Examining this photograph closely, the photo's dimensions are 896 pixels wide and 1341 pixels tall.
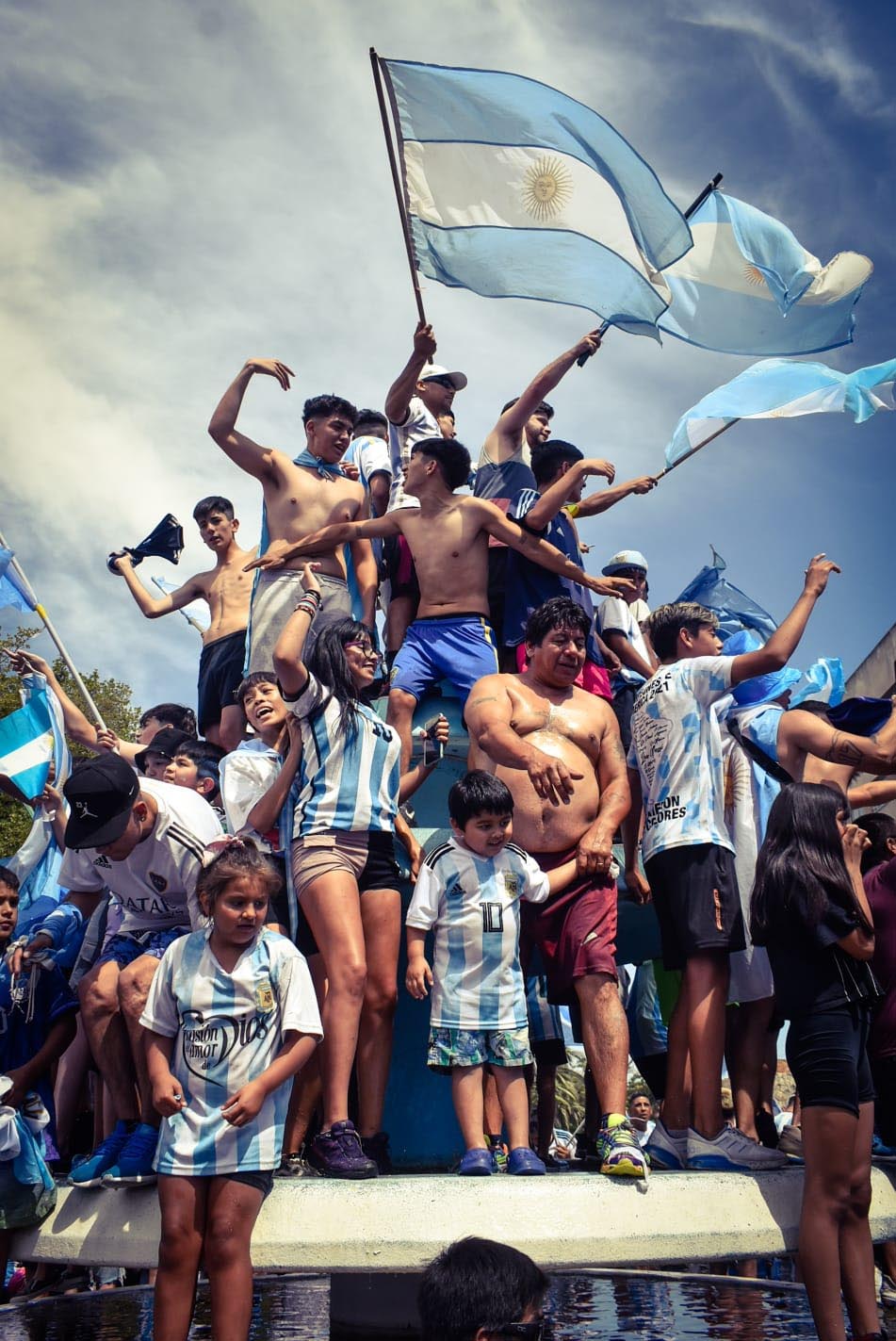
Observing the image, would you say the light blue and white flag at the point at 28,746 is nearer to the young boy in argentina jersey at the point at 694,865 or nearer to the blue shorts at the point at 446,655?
the blue shorts at the point at 446,655

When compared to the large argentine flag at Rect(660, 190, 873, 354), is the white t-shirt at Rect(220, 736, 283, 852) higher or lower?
lower

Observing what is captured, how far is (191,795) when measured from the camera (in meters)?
5.28

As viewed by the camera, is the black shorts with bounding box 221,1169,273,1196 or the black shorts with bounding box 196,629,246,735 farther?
the black shorts with bounding box 196,629,246,735

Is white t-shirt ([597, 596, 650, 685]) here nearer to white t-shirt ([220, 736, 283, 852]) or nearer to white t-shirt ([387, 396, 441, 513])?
white t-shirt ([387, 396, 441, 513])

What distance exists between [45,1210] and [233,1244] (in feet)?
3.64

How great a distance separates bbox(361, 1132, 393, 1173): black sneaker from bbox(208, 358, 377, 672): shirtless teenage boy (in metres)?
3.44

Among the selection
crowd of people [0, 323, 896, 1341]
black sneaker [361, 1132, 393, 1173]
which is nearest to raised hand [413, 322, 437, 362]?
crowd of people [0, 323, 896, 1341]

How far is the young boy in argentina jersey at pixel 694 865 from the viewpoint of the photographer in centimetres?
502

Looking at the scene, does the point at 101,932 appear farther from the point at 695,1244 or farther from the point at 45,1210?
the point at 695,1244

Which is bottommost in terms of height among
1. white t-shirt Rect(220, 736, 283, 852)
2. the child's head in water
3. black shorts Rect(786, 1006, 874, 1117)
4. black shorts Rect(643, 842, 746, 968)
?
black shorts Rect(786, 1006, 874, 1117)

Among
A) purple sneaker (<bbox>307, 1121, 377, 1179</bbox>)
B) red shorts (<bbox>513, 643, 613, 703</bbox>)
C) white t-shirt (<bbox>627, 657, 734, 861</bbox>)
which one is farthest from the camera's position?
red shorts (<bbox>513, 643, 613, 703</bbox>)

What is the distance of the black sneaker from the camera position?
490 centimetres

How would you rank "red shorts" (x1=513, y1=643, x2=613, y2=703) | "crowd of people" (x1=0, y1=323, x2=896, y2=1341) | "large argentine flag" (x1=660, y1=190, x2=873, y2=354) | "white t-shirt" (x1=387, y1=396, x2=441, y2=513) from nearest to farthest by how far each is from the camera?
"crowd of people" (x1=0, y1=323, x2=896, y2=1341), "red shorts" (x1=513, y1=643, x2=613, y2=703), "white t-shirt" (x1=387, y1=396, x2=441, y2=513), "large argentine flag" (x1=660, y1=190, x2=873, y2=354)

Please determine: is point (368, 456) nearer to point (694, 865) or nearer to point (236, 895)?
point (694, 865)
